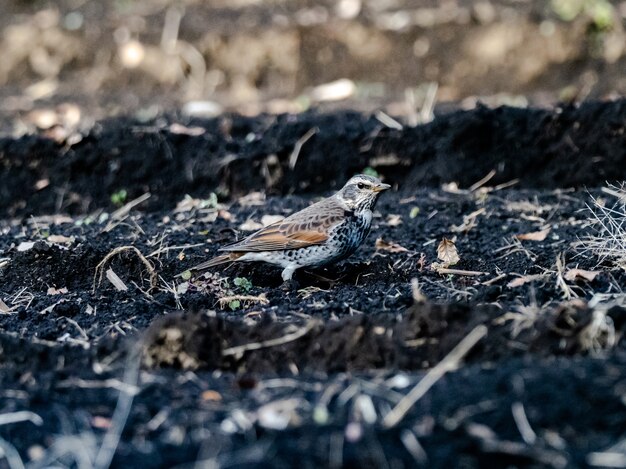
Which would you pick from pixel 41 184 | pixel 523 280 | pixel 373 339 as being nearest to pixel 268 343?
pixel 373 339

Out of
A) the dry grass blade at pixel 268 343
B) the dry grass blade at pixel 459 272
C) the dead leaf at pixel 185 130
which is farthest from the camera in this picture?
the dead leaf at pixel 185 130

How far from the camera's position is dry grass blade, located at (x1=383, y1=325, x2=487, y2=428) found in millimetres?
4480

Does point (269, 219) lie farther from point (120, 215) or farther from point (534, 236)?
point (534, 236)

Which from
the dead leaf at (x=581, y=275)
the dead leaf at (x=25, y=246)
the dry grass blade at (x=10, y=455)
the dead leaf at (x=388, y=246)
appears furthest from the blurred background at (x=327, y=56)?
the dry grass blade at (x=10, y=455)

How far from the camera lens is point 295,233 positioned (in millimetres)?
8219

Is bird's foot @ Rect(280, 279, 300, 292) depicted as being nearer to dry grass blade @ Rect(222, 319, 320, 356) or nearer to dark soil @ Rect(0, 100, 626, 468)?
dark soil @ Rect(0, 100, 626, 468)

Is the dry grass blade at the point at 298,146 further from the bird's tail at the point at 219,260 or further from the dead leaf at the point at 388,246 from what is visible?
the bird's tail at the point at 219,260

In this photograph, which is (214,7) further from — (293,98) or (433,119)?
(433,119)

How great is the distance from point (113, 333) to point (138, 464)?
2376 millimetres

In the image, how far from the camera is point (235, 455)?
171 inches

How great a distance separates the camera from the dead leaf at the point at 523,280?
7.03m

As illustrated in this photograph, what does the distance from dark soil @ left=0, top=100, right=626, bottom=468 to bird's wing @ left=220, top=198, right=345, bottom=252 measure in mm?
333

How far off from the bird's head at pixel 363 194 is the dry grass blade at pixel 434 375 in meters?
3.10

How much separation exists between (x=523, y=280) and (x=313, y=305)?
1435 mm
